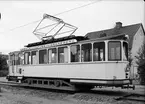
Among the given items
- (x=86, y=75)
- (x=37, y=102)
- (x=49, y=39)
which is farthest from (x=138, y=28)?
(x=37, y=102)

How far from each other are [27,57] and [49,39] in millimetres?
2388

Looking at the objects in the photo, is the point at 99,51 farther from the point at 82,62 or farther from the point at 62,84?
the point at 62,84

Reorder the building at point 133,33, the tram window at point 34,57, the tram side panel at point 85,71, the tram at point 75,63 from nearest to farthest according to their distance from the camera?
the tram side panel at point 85,71, the tram at point 75,63, the tram window at point 34,57, the building at point 133,33

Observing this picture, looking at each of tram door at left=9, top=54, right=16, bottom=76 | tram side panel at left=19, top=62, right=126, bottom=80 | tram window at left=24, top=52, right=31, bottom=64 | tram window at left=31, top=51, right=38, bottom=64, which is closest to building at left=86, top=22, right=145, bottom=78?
tram door at left=9, top=54, right=16, bottom=76

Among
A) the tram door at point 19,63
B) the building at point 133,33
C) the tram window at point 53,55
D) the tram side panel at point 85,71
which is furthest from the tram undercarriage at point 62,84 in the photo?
the building at point 133,33

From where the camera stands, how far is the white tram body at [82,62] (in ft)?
34.0

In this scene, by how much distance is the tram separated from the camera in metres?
10.4

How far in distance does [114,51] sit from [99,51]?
739 millimetres

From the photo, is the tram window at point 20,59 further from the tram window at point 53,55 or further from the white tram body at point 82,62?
the tram window at point 53,55

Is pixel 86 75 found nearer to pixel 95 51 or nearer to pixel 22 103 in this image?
pixel 95 51

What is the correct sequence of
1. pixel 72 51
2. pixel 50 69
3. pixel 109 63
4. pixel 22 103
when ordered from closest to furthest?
pixel 22 103 → pixel 109 63 → pixel 72 51 → pixel 50 69

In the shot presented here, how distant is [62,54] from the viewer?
40.9 feet

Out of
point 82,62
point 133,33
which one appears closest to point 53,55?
point 82,62

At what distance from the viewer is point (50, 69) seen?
13.1 meters
